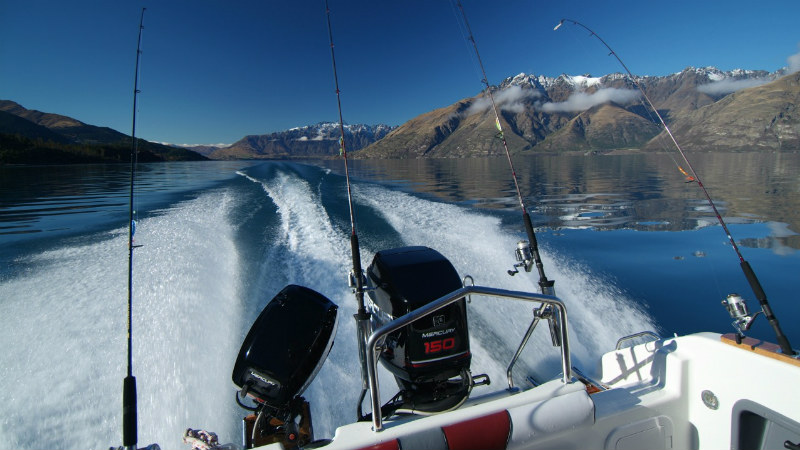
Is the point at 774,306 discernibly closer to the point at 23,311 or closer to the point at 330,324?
the point at 330,324

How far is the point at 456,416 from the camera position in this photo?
1.67m

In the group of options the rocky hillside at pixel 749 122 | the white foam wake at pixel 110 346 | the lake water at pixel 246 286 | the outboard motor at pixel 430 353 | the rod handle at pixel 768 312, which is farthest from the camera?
the rocky hillside at pixel 749 122

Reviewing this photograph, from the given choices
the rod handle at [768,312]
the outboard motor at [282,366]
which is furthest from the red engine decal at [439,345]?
the rod handle at [768,312]

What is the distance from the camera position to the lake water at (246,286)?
2822mm

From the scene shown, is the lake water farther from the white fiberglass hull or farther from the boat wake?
the white fiberglass hull

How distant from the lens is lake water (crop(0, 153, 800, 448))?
282 cm

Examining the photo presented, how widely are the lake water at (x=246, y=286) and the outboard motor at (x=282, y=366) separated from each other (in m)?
0.66

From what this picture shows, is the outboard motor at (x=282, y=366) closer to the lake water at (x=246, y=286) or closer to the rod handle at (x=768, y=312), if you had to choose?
the lake water at (x=246, y=286)

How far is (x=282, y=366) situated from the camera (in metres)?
2.27

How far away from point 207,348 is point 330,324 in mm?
1713

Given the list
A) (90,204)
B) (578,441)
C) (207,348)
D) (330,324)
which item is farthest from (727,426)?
(90,204)

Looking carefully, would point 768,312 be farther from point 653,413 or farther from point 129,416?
point 129,416

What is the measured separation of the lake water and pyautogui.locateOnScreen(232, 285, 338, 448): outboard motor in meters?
0.66

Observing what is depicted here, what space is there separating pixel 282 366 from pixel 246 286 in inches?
116
